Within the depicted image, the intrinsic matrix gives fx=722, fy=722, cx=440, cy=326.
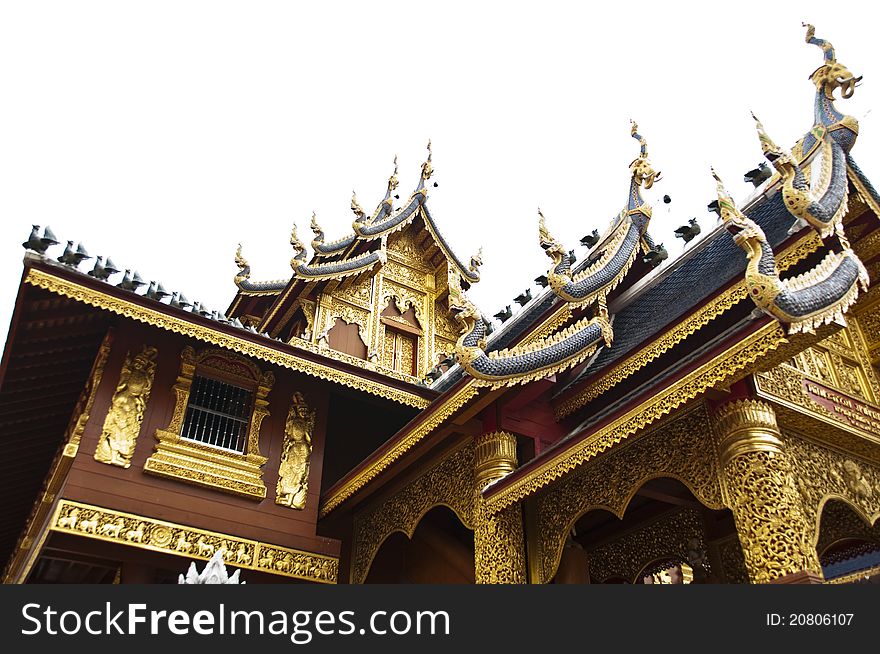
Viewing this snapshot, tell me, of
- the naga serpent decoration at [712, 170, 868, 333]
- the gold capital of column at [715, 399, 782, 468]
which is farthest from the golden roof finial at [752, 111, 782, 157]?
the gold capital of column at [715, 399, 782, 468]

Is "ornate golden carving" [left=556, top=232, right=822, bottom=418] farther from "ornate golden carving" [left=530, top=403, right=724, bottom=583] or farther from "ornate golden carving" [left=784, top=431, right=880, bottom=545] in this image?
"ornate golden carving" [left=784, top=431, right=880, bottom=545]

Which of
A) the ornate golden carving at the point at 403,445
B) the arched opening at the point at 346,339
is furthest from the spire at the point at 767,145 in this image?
the arched opening at the point at 346,339

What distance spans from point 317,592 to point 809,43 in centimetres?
612

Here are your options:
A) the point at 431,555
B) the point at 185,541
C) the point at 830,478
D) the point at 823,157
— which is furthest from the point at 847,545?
the point at 185,541

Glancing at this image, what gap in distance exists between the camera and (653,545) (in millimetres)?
7891

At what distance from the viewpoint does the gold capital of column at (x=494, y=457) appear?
6719mm

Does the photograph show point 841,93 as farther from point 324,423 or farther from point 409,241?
point 409,241

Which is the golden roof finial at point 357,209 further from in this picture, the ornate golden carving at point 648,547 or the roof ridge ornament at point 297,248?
the ornate golden carving at point 648,547

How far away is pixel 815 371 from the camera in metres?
5.96

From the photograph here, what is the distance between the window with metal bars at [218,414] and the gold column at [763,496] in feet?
20.3

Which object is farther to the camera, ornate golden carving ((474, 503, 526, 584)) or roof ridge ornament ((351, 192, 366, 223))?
roof ridge ornament ((351, 192, 366, 223))

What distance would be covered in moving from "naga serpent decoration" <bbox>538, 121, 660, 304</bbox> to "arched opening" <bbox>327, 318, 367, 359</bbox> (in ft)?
17.4

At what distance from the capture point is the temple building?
4.93 meters

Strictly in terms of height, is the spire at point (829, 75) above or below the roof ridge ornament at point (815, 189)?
above
